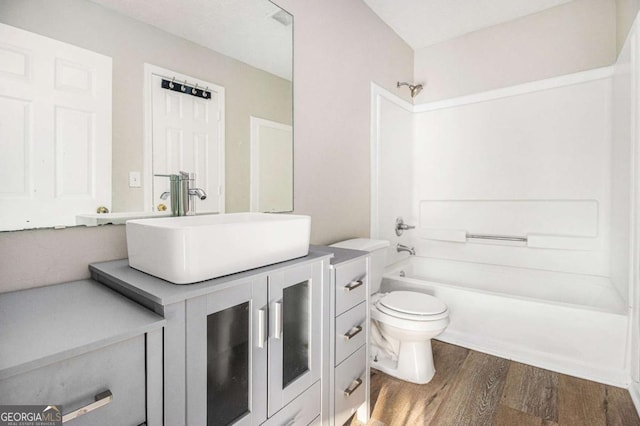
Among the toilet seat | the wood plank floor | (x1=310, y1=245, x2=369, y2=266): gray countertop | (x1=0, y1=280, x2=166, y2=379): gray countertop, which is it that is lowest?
the wood plank floor

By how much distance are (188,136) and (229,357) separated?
869 millimetres

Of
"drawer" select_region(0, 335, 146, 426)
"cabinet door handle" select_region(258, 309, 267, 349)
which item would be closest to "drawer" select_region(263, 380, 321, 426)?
"cabinet door handle" select_region(258, 309, 267, 349)

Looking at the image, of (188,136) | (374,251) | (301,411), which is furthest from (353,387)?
(188,136)

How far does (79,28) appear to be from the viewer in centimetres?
100

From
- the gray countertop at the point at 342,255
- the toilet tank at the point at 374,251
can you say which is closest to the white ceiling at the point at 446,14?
the toilet tank at the point at 374,251

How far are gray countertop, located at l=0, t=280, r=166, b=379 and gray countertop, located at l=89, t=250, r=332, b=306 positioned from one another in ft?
0.13

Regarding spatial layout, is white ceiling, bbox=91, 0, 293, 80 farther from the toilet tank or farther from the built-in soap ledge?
the built-in soap ledge

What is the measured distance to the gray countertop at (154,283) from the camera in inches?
30.0

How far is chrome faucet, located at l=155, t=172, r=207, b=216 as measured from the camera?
4.05 feet

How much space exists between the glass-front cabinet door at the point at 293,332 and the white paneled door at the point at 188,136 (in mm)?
520

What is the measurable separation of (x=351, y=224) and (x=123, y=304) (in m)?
1.63

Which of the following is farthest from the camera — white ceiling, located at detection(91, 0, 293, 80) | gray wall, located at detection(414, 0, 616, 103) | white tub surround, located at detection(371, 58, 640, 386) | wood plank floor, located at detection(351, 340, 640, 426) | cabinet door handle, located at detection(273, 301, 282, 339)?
gray wall, located at detection(414, 0, 616, 103)

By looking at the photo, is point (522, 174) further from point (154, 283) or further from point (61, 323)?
point (61, 323)

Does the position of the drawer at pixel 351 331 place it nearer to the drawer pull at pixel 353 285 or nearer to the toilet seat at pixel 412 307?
the drawer pull at pixel 353 285
